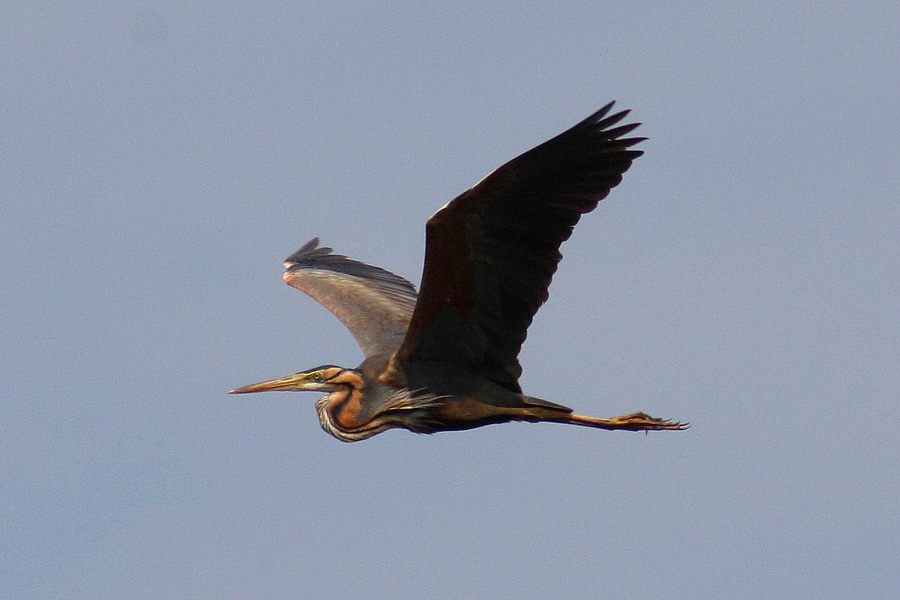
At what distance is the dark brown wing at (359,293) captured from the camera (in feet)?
42.5

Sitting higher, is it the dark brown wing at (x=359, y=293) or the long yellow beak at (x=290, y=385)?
the dark brown wing at (x=359, y=293)

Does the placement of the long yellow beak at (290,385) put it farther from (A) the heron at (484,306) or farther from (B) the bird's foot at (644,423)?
(B) the bird's foot at (644,423)

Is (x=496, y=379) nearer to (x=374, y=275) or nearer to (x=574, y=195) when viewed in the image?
(x=574, y=195)

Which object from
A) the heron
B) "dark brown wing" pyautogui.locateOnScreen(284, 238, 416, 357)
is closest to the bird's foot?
the heron

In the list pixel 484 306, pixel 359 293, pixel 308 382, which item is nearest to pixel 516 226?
pixel 484 306

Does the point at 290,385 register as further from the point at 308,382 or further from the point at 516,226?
the point at 516,226

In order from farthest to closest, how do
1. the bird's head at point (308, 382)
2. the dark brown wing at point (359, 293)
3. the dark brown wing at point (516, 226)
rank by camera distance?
the dark brown wing at point (359, 293) → the bird's head at point (308, 382) → the dark brown wing at point (516, 226)

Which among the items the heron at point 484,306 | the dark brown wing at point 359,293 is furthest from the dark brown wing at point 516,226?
the dark brown wing at point 359,293

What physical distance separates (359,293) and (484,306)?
3.57 meters

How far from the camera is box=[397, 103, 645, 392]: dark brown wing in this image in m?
10.1

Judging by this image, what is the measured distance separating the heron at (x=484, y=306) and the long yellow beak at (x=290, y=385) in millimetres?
10

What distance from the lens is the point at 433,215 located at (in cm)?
983

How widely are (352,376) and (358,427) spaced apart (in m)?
0.40

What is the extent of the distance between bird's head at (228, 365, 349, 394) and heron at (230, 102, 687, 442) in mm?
11
